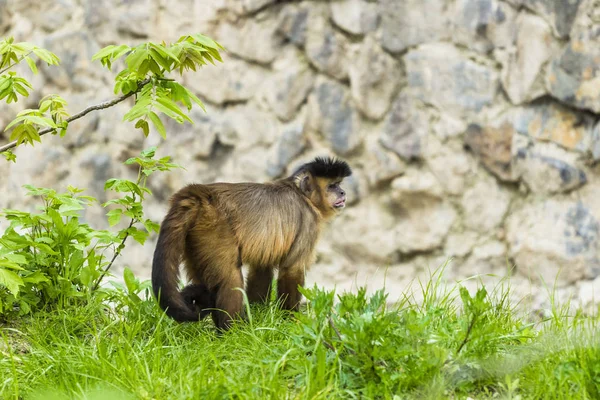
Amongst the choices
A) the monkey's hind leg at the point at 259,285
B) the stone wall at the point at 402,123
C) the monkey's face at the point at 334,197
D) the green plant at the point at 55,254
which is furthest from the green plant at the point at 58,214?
the stone wall at the point at 402,123

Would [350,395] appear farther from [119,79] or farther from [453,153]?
[453,153]

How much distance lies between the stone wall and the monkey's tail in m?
2.61

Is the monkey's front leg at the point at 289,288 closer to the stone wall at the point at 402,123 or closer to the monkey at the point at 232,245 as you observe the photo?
the monkey at the point at 232,245

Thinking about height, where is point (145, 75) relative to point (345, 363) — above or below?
above

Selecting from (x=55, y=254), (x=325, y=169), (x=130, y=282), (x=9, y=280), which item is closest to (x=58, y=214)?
(x=55, y=254)

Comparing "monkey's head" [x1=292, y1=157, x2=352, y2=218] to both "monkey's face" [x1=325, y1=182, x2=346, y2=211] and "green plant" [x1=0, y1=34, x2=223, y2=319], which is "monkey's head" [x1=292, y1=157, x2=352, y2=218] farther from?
"green plant" [x1=0, y1=34, x2=223, y2=319]

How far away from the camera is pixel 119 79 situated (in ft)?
11.5

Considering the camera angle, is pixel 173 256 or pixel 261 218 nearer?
pixel 173 256

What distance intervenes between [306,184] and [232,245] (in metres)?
0.74

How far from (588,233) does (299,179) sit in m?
2.43

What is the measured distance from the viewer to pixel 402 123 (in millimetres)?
6207

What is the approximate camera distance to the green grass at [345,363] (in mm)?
2738

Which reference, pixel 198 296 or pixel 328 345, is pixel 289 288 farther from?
pixel 328 345

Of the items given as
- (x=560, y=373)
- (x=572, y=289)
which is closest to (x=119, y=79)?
(x=560, y=373)
